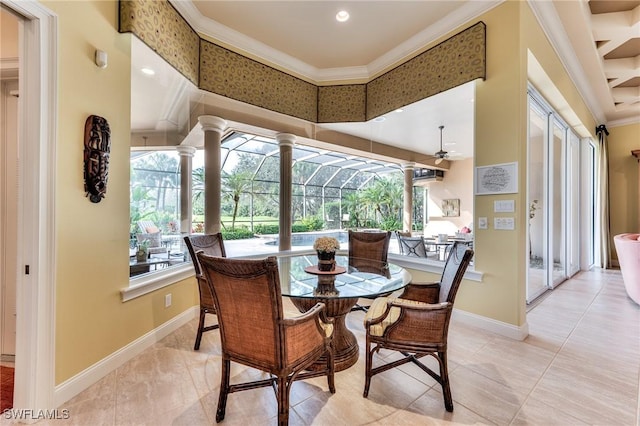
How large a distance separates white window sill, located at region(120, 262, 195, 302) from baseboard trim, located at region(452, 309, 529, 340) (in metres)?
3.06

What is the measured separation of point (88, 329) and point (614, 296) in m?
6.17

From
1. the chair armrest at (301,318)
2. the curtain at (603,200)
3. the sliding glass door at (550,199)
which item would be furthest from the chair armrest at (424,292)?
the curtain at (603,200)

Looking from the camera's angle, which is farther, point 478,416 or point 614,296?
point 614,296

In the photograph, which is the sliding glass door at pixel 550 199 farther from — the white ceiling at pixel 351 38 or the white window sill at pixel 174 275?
the white window sill at pixel 174 275

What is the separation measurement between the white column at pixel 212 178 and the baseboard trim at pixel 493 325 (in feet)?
10.3

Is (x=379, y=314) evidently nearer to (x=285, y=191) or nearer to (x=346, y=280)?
(x=346, y=280)

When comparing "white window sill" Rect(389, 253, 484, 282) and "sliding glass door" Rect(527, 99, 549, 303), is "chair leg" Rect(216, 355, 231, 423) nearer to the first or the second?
"white window sill" Rect(389, 253, 484, 282)

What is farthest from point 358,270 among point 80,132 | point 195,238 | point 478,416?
point 80,132

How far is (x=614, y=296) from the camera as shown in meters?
3.91

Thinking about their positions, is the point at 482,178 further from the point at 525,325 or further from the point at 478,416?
the point at 478,416

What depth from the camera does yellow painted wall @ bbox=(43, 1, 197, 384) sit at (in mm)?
1784

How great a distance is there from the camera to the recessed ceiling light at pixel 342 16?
9.60 feet

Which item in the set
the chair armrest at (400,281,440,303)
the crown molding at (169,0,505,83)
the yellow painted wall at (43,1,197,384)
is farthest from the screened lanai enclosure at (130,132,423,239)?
the chair armrest at (400,281,440,303)

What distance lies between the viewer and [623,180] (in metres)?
5.89
